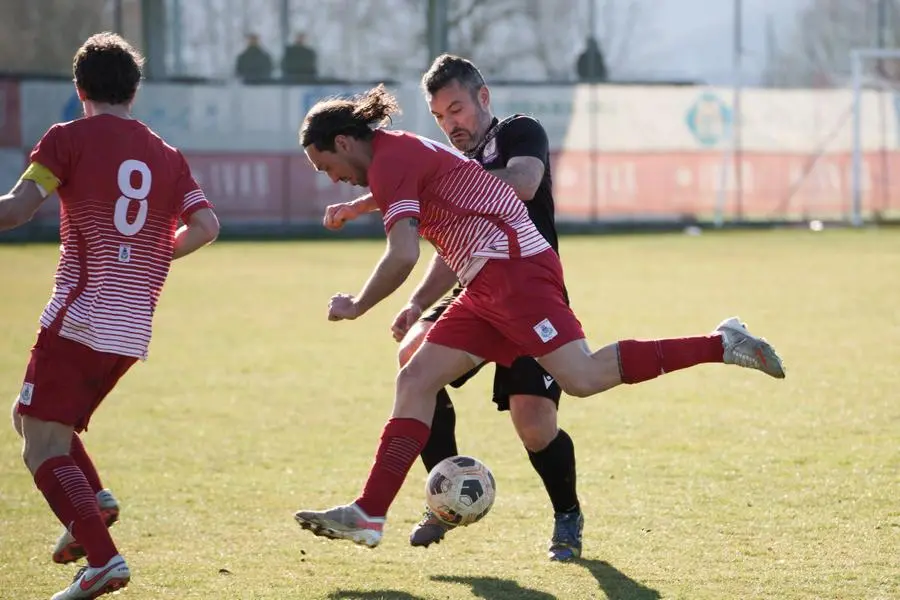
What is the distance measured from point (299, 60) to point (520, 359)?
26.1m

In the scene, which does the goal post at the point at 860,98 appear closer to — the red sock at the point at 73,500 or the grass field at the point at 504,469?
the grass field at the point at 504,469

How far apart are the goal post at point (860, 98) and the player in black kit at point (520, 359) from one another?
24531mm

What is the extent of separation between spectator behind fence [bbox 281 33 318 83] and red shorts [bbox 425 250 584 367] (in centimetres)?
2582

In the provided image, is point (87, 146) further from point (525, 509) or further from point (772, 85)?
point (772, 85)

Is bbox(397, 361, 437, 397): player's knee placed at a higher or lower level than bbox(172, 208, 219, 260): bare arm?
lower

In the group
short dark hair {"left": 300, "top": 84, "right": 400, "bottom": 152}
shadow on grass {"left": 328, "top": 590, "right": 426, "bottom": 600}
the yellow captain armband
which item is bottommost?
shadow on grass {"left": 328, "top": 590, "right": 426, "bottom": 600}

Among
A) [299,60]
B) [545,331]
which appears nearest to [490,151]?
[545,331]

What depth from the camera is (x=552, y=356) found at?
5.00 meters

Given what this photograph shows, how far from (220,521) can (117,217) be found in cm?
186

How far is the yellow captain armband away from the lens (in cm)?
450

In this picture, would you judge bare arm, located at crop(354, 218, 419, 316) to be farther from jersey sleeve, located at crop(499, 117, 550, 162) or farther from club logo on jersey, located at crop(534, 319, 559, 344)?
jersey sleeve, located at crop(499, 117, 550, 162)

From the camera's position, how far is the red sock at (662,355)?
201 inches

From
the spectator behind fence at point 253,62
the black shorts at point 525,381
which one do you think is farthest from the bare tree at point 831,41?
the black shorts at point 525,381

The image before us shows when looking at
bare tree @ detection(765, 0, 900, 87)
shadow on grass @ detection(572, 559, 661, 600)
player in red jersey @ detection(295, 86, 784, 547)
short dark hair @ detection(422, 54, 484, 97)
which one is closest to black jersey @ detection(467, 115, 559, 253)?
short dark hair @ detection(422, 54, 484, 97)
